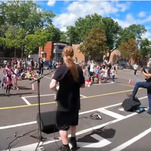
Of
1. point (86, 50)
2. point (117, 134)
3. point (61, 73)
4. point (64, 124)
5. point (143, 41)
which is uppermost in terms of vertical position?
point (143, 41)

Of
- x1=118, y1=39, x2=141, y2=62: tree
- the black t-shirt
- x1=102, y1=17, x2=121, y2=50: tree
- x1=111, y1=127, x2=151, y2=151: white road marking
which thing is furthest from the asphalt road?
x1=102, y1=17, x2=121, y2=50: tree

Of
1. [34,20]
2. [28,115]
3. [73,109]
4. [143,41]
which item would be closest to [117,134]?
[73,109]

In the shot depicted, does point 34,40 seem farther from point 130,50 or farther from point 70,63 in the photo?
point 70,63

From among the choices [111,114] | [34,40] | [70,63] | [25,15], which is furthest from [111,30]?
[70,63]

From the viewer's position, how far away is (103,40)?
49906mm

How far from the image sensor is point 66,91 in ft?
12.5

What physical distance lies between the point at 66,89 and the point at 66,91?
0.04 metres

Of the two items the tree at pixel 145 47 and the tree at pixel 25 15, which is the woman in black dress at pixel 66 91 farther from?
the tree at pixel 145 47

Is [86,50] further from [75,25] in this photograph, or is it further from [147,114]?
[147,114]

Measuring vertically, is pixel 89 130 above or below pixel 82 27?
below

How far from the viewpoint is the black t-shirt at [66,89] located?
12.2 feet

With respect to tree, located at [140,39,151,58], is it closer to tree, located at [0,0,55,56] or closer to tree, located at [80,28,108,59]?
tree, located at [80,28,108,59]

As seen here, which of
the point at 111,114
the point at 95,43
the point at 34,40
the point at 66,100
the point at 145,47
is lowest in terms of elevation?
the point at 111,114

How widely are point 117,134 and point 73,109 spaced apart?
1818mm
